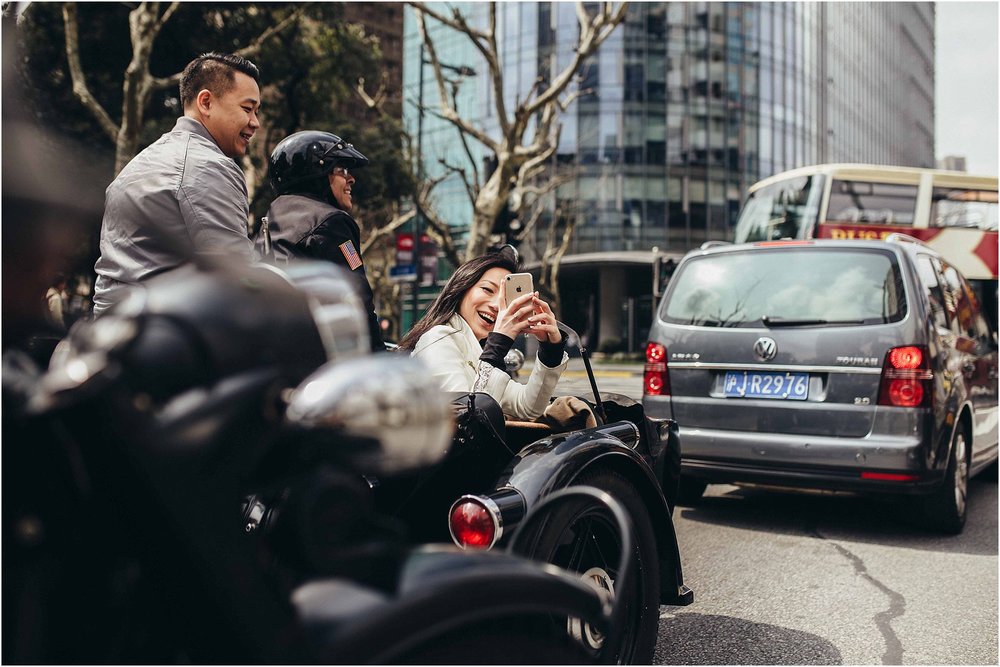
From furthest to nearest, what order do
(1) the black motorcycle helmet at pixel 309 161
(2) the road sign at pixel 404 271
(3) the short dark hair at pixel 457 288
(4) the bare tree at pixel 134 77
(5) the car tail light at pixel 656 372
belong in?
(2) the road sign at pixel 404 271 → (4) the bare tree at pixel 134 77 → (5) the car tail light at pixel 656 372 → (1) the black motorcycle helmet at pixel 309 161 → (3) the short dark hair at pixel 457 288

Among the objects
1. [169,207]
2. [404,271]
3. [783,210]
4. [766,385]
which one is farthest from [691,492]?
[404,271]

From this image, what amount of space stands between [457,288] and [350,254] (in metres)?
0.46

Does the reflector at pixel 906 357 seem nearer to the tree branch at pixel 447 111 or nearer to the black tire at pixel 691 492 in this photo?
the black tire at pixel 691 492

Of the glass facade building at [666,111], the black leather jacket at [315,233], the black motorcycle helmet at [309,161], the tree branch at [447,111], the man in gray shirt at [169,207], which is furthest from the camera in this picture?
the glass facade building at [666,111]

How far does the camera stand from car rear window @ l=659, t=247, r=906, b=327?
5.03 meters

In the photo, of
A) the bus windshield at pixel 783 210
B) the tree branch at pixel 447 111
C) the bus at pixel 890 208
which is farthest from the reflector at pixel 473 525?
the bus at pixel 890 208

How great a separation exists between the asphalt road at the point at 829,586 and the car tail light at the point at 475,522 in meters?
1.39

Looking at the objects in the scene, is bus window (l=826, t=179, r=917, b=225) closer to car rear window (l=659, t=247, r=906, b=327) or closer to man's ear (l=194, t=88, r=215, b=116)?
car rear window (l=659, t=247, r=906, b=327)

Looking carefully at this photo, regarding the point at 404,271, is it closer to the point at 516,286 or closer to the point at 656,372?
the point at 656,372

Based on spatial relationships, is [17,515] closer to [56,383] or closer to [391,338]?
[56,383]

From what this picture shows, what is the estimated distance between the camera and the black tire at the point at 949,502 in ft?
16.8

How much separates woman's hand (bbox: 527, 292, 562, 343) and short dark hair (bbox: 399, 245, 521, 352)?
1.58ft

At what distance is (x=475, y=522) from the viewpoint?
7.04 feet

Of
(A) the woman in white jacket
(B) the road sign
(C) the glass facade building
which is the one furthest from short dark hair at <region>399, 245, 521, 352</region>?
(C) the glass facade building
